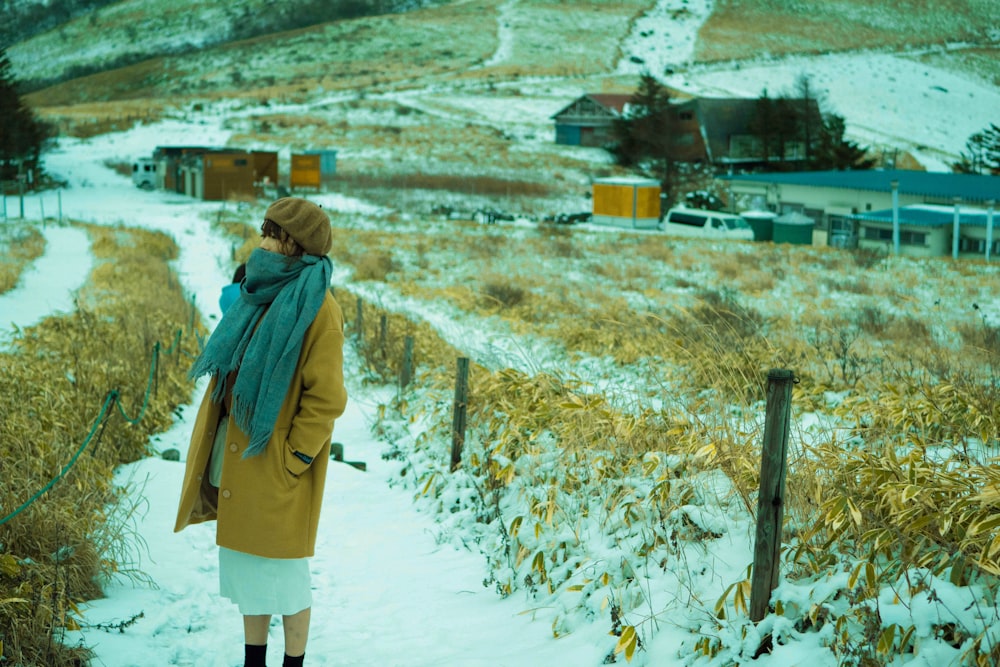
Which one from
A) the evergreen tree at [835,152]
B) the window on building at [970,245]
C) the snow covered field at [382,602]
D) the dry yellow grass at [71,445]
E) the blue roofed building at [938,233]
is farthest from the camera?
the evergreen tree at [835,152]

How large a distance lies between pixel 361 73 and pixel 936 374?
305ft

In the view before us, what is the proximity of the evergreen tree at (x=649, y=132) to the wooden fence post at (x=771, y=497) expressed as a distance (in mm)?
46136

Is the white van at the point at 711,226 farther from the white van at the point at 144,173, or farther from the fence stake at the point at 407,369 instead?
the white van at the point at 144,173

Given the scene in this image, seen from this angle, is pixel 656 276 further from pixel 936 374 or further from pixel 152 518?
pixel 152 518

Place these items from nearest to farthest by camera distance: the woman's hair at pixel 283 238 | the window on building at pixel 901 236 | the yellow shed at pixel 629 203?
the woman's hair at pixel 283 238 → the window on building at pixel 901 236 → the yellow shed at pixel 629 203

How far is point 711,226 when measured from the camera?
33312 mm

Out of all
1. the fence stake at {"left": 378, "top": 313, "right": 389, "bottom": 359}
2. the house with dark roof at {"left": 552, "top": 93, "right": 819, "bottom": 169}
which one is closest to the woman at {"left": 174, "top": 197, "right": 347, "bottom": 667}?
the fence stake at {"left": 378, "top": 313, "right": 389, "bottom": 359}

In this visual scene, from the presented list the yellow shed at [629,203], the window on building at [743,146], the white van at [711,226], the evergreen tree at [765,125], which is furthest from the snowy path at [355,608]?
the window on building at [743,146]

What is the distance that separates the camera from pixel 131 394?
26.5ft

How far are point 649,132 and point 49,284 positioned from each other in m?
42.7

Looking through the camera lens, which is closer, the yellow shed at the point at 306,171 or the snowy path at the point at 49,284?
the snowy path at the point at 49,284

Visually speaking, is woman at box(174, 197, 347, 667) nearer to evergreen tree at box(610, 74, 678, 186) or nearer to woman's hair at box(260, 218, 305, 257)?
woman's hair at box(260, 218, 305, 257)

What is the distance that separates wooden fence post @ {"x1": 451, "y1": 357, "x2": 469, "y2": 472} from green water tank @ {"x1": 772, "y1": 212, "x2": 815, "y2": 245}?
2865 cm

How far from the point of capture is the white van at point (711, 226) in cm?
3269
